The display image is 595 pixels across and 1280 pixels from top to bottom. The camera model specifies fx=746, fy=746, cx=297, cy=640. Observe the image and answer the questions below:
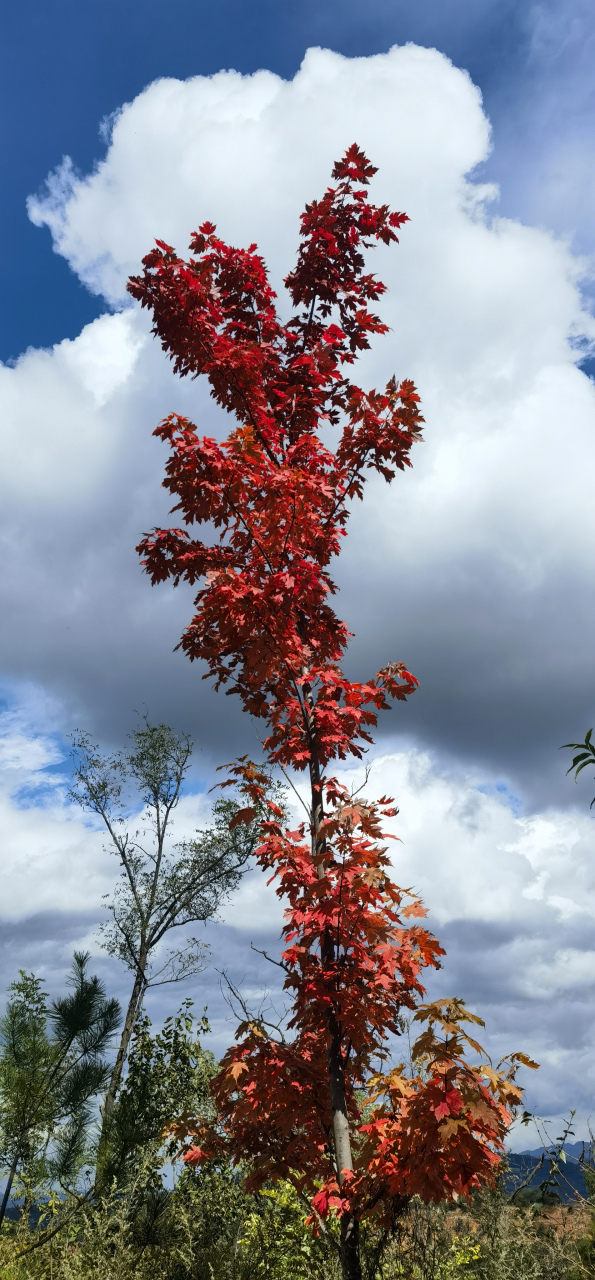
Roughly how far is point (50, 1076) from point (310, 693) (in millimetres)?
8588

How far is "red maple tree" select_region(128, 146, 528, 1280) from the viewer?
436cm

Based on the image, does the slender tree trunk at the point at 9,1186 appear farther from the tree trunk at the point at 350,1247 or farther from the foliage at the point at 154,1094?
the tree trunk at the point at 350,1247

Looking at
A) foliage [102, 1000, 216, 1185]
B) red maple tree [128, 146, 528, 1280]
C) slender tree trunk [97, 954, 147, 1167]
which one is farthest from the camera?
slender tree trunk [97, 954, 147, 1167]

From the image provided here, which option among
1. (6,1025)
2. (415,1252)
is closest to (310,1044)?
(415,1252)

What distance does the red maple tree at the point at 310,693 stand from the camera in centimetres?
436

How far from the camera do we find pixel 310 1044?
17.5 ft

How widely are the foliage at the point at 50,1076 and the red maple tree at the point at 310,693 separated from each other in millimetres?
6138

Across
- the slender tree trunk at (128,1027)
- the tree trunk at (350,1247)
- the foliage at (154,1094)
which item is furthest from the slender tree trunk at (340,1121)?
the slender tree trunk at (128,1027)

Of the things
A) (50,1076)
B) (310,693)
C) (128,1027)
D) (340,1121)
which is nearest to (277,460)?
(310,693)

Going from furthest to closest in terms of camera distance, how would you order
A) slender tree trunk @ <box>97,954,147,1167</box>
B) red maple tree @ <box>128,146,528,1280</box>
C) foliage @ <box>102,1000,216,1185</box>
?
slender tree trunk @ <box>97,954,147,1167</box>
foliage @ <box>102,1000,216,1185</box>
red maple tree @ <box>128,146,528,1280</box>

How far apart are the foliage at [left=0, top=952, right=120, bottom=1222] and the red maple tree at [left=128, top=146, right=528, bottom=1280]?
6138 millimetres

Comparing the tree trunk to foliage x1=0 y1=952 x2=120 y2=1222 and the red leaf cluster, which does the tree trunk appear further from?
foliage x1=0 y1=952 x2=120 y2=1222

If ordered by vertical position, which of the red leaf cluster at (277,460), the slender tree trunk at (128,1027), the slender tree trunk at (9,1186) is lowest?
the slender tree trunk at (9,1186)

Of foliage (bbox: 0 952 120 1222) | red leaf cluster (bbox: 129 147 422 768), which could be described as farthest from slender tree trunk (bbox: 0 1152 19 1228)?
red leaf cluster (bbox: 129 147 422 768)
